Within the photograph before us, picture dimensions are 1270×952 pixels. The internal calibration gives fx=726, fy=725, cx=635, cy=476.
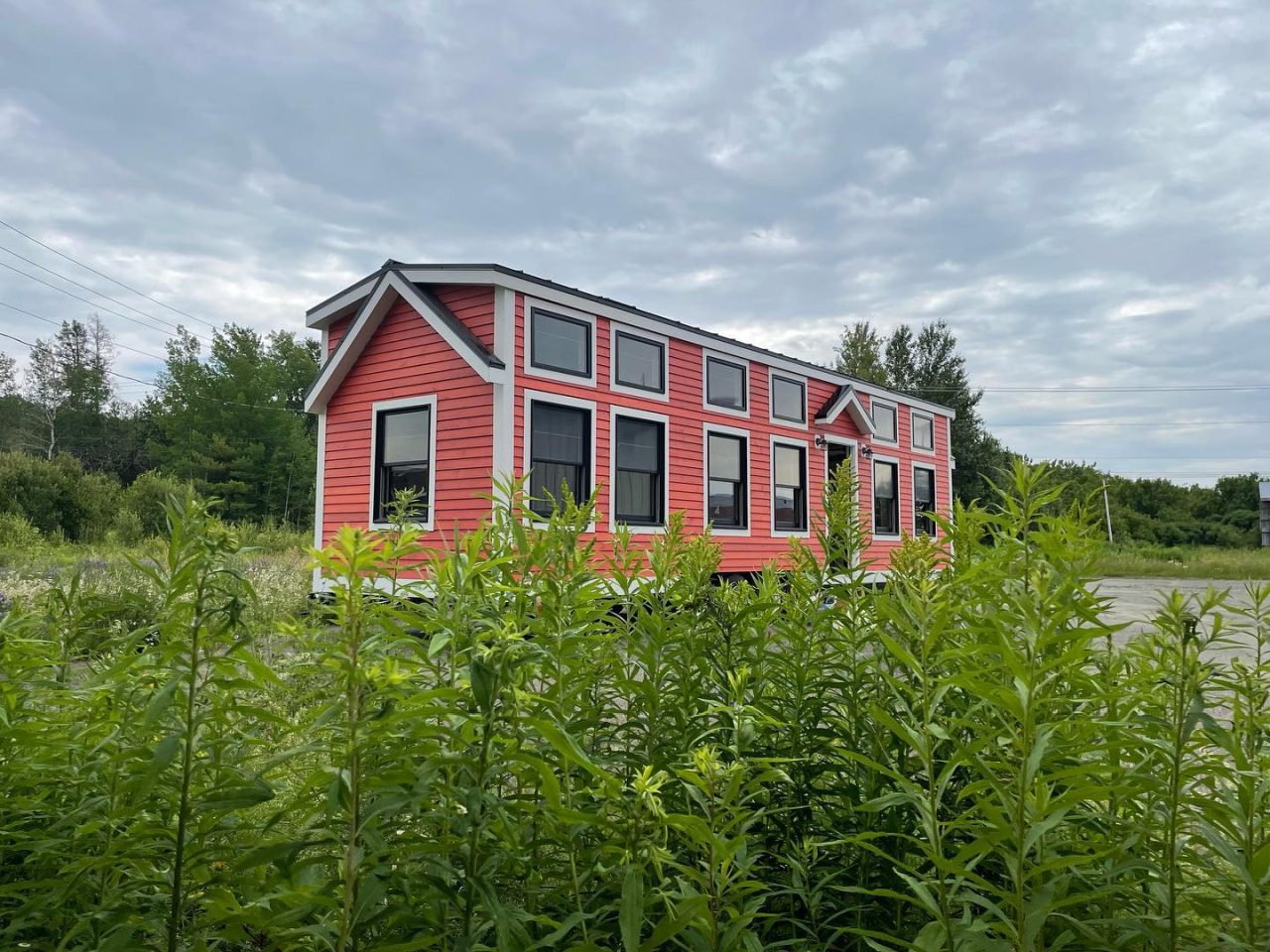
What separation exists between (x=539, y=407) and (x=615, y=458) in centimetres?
157

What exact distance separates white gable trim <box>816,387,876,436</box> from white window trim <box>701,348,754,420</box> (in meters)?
2.35

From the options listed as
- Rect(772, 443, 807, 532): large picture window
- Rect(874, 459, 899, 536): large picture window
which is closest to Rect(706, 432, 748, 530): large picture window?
Rect(772, 443, 807, 532): large picture window

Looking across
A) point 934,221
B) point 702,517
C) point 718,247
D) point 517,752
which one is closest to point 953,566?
point 517,752

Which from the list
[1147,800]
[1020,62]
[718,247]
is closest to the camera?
[1147,800]

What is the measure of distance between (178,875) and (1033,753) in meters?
1.03

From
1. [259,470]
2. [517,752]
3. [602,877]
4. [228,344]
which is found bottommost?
[602,877]

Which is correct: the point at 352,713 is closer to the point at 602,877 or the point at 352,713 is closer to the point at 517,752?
the point at 517,752

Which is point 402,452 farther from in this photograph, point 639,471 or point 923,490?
point 923,490

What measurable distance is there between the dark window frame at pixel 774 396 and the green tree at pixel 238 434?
28.5 meters

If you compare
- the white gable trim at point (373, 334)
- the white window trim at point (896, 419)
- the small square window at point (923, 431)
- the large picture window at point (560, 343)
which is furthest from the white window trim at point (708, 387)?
the small square window at point (923, 431)

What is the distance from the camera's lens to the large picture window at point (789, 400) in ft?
46.6

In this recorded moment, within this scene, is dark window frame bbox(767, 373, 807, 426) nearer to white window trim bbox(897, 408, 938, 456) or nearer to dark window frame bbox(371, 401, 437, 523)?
white window trim bbox(897, 408, 938, 456)

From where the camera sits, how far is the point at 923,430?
1892 cm

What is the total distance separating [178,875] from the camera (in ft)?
2.95
